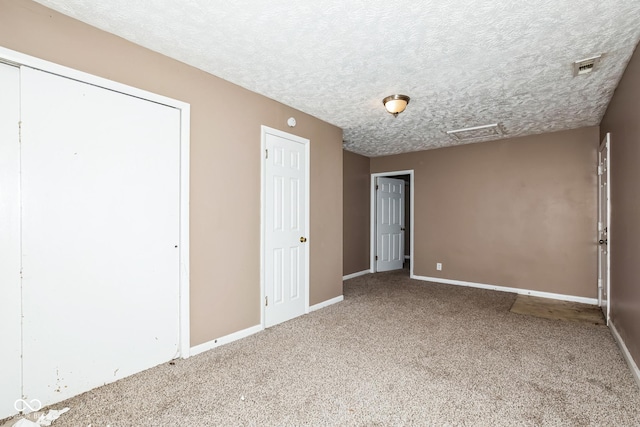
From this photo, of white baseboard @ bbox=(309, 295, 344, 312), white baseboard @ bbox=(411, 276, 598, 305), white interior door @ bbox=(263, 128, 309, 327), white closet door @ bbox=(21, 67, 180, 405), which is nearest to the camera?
white closet door @ bbox=(21, 67, 180, 405)

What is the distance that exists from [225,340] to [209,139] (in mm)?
1866

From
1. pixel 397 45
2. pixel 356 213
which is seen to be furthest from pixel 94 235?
pixel 356 213

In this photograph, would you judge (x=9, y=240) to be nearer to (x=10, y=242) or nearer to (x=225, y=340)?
(x=10, y=242)

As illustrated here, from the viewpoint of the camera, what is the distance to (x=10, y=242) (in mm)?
1817

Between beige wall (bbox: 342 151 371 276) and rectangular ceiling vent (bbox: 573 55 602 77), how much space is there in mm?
3582

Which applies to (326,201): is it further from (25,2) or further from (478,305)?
(25,2)

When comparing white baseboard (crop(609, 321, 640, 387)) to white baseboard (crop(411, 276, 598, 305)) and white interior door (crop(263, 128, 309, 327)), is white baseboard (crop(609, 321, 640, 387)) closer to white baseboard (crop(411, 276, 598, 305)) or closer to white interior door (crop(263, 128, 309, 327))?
white baseboard (crop(411, 276, 598, 305))

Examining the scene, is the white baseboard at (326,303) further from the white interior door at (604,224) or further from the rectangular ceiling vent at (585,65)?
the rectangular ceiling vent at (585,65)

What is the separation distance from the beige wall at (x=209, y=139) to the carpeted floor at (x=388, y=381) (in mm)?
456

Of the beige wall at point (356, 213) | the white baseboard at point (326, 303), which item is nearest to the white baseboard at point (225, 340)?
the white baseboard at point (326, 303)

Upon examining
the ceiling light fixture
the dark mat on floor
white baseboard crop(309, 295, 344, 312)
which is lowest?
the dark mat on floor

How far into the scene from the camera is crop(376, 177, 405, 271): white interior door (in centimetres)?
644

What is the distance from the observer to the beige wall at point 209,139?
6.38 feet

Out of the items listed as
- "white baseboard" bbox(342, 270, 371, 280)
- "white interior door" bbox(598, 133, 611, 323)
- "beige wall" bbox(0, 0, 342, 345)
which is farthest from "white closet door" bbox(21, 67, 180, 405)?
"white interior door" bbox(598, 133, 611, 323)
